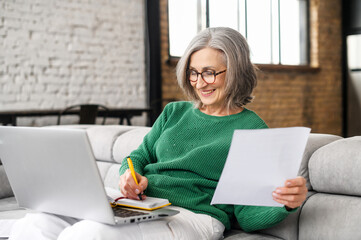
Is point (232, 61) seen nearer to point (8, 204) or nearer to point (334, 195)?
point (334, 195)

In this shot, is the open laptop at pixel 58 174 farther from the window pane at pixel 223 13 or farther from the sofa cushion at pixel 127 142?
the window pane at pixel 223 13

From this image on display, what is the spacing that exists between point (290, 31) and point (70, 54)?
12.8 feet

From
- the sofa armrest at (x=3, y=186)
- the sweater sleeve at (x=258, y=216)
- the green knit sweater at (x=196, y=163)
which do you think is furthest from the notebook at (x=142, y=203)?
the sofa armrest at (x=3, y=186)

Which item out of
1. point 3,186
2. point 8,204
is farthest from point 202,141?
point 3,186

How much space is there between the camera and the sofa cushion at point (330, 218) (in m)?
1.31

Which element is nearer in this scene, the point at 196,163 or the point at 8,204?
the point at 196,163

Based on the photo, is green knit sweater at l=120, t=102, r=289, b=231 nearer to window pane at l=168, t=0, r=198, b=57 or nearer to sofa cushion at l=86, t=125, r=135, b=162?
sofa cushion at l=86, t=125, r=135, b=162

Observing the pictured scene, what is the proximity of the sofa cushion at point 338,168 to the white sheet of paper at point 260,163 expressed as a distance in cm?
29

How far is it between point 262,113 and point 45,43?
3437 mm

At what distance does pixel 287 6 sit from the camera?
24.1 ft

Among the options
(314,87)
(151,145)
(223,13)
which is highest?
(223,13)

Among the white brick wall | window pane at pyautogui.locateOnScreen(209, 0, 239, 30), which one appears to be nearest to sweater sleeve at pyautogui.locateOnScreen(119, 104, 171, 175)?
the white brick wall

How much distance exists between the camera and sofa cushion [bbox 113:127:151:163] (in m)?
2.15

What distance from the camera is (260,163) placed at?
1098 millimetres
